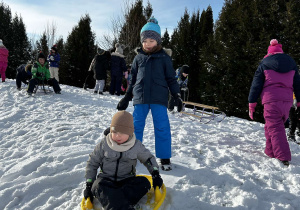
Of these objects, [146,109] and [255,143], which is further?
[255,143]

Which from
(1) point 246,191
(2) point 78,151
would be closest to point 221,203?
(1) point 246,191

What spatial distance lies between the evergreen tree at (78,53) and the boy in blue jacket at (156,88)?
59.6 feet

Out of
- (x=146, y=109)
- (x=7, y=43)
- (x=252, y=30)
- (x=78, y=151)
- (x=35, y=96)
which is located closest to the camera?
(x=146, y=109)

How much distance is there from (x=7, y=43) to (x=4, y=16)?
10.8ft

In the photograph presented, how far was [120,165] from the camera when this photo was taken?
6.88ft

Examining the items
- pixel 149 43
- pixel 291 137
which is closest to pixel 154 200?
pixel 149 43

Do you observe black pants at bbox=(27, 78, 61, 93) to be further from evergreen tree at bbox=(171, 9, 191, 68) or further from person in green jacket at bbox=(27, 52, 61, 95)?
evergreen tree at bbox=(171, 9, 191, 68)

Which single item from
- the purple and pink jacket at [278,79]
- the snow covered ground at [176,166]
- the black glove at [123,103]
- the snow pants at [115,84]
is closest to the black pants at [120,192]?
the snow covered ground at [176,166]

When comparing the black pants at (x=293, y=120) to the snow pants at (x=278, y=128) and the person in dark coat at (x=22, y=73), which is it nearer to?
the snow pants at (x=278, y=128)

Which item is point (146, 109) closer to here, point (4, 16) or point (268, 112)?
point (268, 112)

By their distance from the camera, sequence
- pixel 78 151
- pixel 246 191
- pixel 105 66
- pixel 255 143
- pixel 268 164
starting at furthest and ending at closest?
pixel 105 66 < pixel 255 143 < pixel 78 151 < pixel 268 164 < pixel 246 191

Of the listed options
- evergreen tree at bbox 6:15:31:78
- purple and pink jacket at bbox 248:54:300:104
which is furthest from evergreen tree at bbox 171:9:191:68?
evergreen tree at bbox 6:15:31:78

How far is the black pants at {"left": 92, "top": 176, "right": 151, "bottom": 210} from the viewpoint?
1.82 meters

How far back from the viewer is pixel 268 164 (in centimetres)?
309
